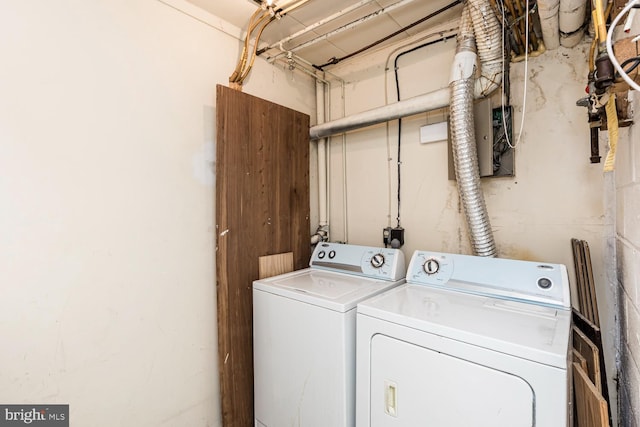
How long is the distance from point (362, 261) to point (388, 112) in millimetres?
921

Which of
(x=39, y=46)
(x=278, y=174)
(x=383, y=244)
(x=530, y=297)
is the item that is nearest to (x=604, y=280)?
(x=530, y=297)

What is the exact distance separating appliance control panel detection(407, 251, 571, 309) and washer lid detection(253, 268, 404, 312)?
19 cm

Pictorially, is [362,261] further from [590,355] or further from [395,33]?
[395,33]

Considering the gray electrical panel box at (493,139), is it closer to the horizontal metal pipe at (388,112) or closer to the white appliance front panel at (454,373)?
the horizontal metal pipe at (388,112)

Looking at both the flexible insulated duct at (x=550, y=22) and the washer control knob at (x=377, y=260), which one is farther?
the washer control knob at (x=377, y=260)

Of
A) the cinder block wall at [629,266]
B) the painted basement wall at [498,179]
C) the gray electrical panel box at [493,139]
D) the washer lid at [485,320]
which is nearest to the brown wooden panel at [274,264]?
the painted basement wall at [498,179]

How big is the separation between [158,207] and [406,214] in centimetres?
148

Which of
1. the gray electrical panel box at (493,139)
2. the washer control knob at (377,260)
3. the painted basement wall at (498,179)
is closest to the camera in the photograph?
the painted basement wall at (498,179)

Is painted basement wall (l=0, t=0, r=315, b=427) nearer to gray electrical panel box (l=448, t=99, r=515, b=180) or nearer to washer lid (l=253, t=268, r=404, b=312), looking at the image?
washer lid (l=253, t=268, r=404, b=312)

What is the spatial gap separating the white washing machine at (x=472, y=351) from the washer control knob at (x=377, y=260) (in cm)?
28

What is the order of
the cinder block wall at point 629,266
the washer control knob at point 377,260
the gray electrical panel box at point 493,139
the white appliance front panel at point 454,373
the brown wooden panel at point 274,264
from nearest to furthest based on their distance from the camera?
the white appliance front panel at point 454,373 → the cinder block wall at point 629,266 → the gray electrical panel box at point 493,139 → the washer control knob at point 377,260 → the brown wooden panel at point 274,264

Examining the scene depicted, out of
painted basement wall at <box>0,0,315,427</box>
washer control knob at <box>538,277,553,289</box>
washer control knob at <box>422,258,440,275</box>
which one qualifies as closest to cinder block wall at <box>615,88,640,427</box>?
washer control knob at <box>538,277,553,289</box>

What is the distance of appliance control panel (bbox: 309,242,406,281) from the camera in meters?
1.63

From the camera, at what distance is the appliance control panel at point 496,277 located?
1.19m
